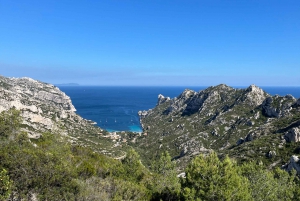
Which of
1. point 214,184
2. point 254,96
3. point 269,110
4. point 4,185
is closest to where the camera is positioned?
point 4,185

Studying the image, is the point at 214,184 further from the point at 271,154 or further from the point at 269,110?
the point at 269,110

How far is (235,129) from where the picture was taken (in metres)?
116

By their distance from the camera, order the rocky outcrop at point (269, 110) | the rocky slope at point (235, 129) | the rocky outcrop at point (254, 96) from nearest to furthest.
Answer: the rocky slope at point (235, 129), the rocky outcrop at point (269, 110), the rocky outcrop at point (254, 96)

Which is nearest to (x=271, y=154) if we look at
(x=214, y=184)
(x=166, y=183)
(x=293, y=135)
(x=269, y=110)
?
(x=293, y=135)

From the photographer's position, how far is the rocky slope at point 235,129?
2911 inches

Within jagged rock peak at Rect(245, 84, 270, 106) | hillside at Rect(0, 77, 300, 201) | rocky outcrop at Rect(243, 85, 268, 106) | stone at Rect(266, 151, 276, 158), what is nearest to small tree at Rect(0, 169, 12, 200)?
hillside at Rect(0, 77, 300, 201)

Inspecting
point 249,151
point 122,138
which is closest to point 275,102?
point 249,151

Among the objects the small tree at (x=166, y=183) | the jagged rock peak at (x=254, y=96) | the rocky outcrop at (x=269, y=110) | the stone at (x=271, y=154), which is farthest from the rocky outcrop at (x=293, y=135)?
the jagged rock peak at (x=254, y=96)

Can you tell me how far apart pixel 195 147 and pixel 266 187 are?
286ft

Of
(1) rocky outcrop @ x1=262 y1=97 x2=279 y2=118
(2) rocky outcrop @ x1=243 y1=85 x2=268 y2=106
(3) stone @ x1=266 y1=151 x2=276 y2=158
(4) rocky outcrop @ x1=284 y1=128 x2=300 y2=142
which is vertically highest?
(2) rocky outcrop @ x1=243 y1=85 x2=268 y2=106

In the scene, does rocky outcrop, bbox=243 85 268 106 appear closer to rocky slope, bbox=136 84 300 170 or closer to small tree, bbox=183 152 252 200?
rocky slope, bbox=136 84 300 170

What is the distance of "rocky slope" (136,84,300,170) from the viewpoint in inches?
2911

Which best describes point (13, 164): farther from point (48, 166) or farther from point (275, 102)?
point (275, 102)

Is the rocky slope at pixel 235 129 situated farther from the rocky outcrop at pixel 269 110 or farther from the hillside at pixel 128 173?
the hillside at pixel 128 173
